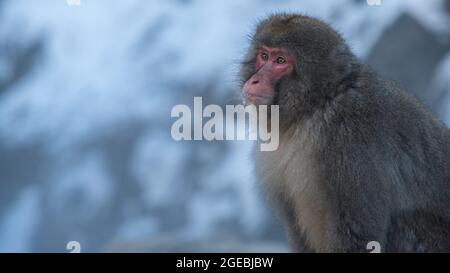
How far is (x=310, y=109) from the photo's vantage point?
4.02m

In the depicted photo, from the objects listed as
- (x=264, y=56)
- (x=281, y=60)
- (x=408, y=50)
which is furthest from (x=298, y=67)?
(x=408, y=50)

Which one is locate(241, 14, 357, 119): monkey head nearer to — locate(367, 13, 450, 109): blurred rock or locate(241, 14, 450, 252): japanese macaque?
locate(241, 14, 450, 252): japanese macaque

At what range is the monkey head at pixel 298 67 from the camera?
4023 millimetres

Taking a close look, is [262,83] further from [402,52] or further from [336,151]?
[402,52]

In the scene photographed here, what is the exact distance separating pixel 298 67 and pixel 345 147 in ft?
1.49

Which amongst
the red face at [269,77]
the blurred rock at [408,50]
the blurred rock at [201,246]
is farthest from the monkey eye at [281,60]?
the blurred rock at [408,50]

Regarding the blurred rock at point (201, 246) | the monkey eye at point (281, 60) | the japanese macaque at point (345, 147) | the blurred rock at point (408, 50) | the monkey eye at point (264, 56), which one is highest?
the blurred rock at point (408, 50)

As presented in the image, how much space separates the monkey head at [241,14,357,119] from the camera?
402cm

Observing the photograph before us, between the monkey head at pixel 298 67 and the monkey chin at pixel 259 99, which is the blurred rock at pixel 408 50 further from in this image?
the monkey chin at pixel 259 99

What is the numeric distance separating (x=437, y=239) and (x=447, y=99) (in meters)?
3.91

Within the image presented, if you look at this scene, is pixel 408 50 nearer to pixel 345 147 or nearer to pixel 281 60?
pixel 281 60
